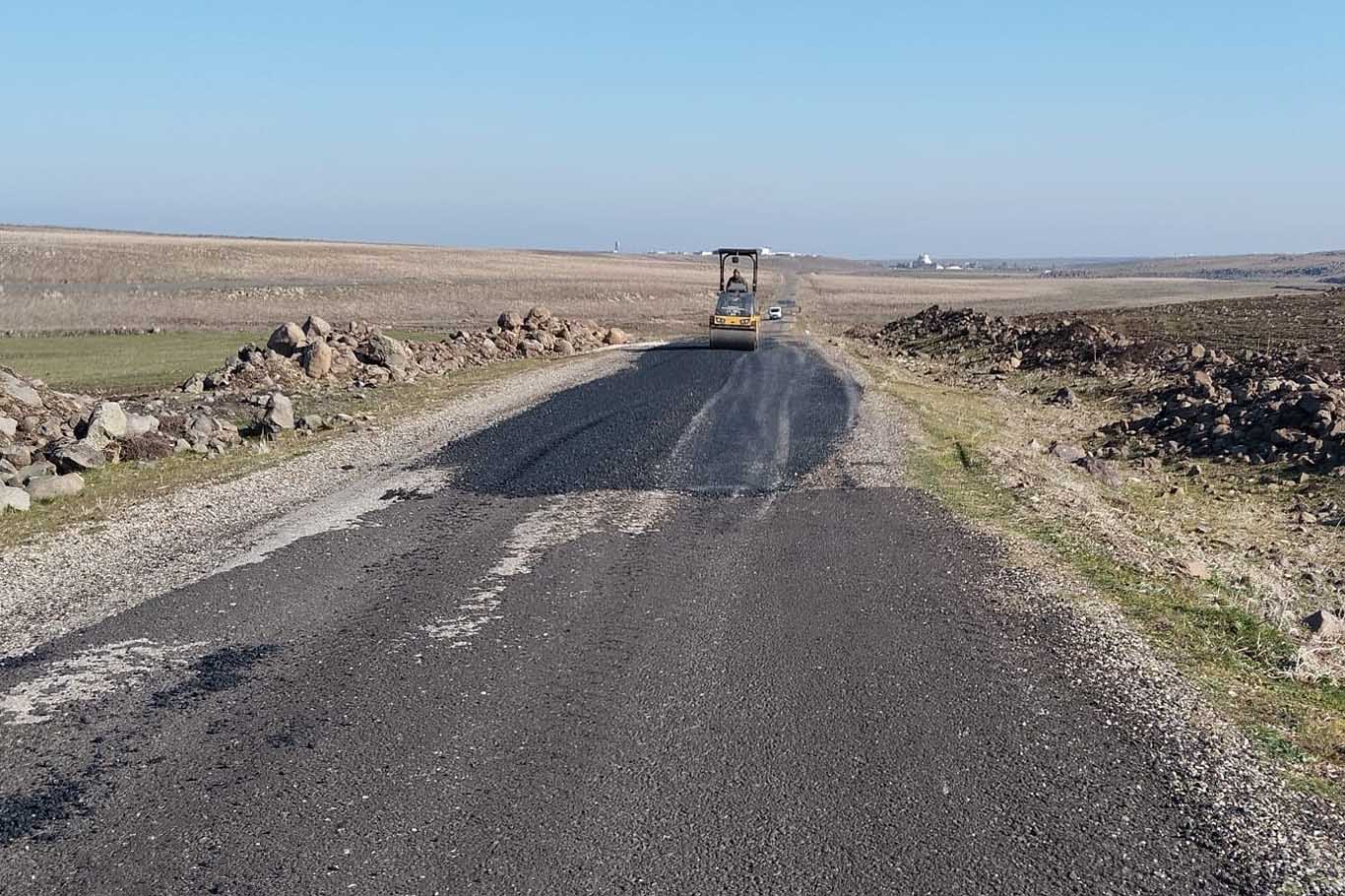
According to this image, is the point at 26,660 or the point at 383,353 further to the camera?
the point at 383,353

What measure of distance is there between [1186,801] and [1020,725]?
112cm

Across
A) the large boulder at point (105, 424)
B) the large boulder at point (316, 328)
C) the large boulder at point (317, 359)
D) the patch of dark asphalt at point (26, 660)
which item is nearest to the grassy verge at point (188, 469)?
the large boulder at point (105, 424)

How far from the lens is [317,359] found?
27609 millimetres

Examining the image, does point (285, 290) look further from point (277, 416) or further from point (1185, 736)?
point (1185, 736)

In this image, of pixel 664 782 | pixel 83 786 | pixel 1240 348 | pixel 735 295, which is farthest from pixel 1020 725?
pixel 1240 348

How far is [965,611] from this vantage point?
910 centimetres

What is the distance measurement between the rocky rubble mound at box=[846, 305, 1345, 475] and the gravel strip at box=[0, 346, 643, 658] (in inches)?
497

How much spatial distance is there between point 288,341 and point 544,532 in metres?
19.9

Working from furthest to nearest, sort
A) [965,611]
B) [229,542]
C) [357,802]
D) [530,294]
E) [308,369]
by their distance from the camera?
[530,294]
[308,369]
[229,542]
[965,611]
[357,802]

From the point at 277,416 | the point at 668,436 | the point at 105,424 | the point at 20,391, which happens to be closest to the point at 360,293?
the point at 20,391

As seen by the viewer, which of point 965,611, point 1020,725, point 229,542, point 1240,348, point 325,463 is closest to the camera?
point 1020,725

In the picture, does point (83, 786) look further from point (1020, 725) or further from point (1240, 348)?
point (1240, 348)

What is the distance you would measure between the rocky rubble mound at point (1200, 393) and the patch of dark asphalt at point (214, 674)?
15.4 metres

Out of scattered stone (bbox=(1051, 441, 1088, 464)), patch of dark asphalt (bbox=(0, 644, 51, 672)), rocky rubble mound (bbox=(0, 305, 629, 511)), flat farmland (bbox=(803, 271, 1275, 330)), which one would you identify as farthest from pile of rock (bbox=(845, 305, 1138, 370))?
patch of dark asphalt (bbox=(0, 644, 51, 672))
